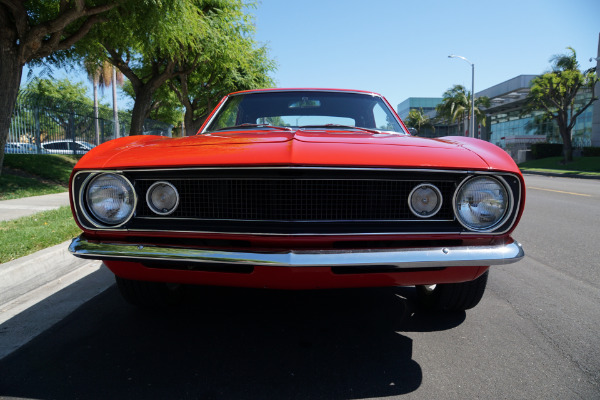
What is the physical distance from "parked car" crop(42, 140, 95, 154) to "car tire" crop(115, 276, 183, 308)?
14054 mm

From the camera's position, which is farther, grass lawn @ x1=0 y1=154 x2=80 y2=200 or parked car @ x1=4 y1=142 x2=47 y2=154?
parked car @ x1=4 y1=142 x2=47 y2=154

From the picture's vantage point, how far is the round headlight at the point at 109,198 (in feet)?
6.81

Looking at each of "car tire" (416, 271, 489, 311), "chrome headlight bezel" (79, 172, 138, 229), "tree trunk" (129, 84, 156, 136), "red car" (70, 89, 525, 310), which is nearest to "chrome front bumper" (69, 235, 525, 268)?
"red car" (70, 89, 525, 310)

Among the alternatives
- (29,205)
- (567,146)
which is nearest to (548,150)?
(567,146)

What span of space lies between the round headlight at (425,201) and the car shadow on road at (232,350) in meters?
0.78

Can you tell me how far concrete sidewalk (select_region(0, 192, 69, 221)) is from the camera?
585 centimetres

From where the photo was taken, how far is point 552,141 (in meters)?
40.1

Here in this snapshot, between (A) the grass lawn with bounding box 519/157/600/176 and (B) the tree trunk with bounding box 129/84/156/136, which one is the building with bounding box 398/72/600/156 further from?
(B) the tree trunk with bounding box 129/84/156/136

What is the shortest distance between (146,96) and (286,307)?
1281 centimetres

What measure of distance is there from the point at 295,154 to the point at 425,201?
677 mm

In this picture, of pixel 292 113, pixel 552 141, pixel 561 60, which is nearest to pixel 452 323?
Answer: pixel 292 113

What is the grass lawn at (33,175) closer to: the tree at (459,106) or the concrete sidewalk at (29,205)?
the concrete sidewalk at (29,205)

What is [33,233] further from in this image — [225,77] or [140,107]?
[225,77]

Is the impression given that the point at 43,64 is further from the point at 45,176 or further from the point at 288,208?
the point at 288,208
